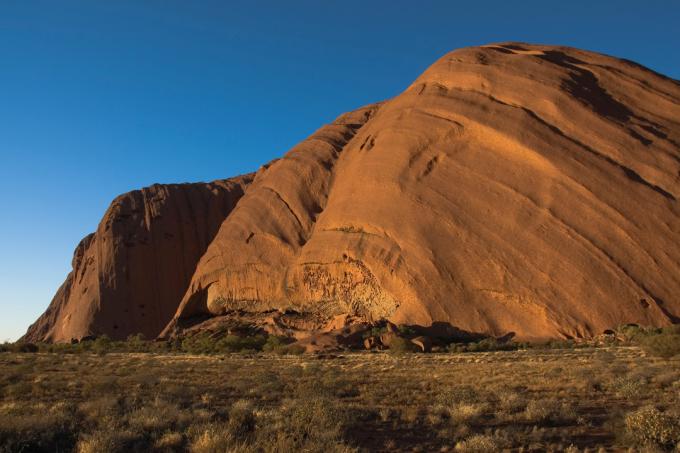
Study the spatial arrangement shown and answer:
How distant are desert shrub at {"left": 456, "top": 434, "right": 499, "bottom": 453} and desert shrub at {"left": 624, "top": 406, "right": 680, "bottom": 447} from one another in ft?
6.25

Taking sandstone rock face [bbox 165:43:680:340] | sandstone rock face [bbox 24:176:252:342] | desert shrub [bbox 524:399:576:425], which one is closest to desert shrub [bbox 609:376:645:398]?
desert shrub [bbox 524:399:576:425]

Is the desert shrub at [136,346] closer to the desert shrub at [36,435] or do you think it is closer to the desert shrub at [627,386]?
the desert shrub at [36,435]

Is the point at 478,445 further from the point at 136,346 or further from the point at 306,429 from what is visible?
the point at 136,346

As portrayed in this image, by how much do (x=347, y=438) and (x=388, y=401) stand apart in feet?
13.2

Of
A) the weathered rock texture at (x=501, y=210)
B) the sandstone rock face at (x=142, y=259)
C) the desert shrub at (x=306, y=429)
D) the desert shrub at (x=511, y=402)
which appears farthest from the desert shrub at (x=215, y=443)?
the sandstone rock face at (x=142, y=259)

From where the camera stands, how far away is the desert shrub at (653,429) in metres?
6.97

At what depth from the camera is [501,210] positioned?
84.4 feet

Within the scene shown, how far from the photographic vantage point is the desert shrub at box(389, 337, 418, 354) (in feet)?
74.9

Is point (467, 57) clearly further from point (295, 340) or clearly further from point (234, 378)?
point (234, 378)

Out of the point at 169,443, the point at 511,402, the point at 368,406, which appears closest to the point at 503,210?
the point at 511,402

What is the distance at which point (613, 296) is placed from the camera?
72.1 ft

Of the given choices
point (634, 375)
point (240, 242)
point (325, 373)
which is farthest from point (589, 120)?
point (240, 242)

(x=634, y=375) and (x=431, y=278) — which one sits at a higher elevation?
(x=431, y=278)

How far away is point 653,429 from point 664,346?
476 inches
